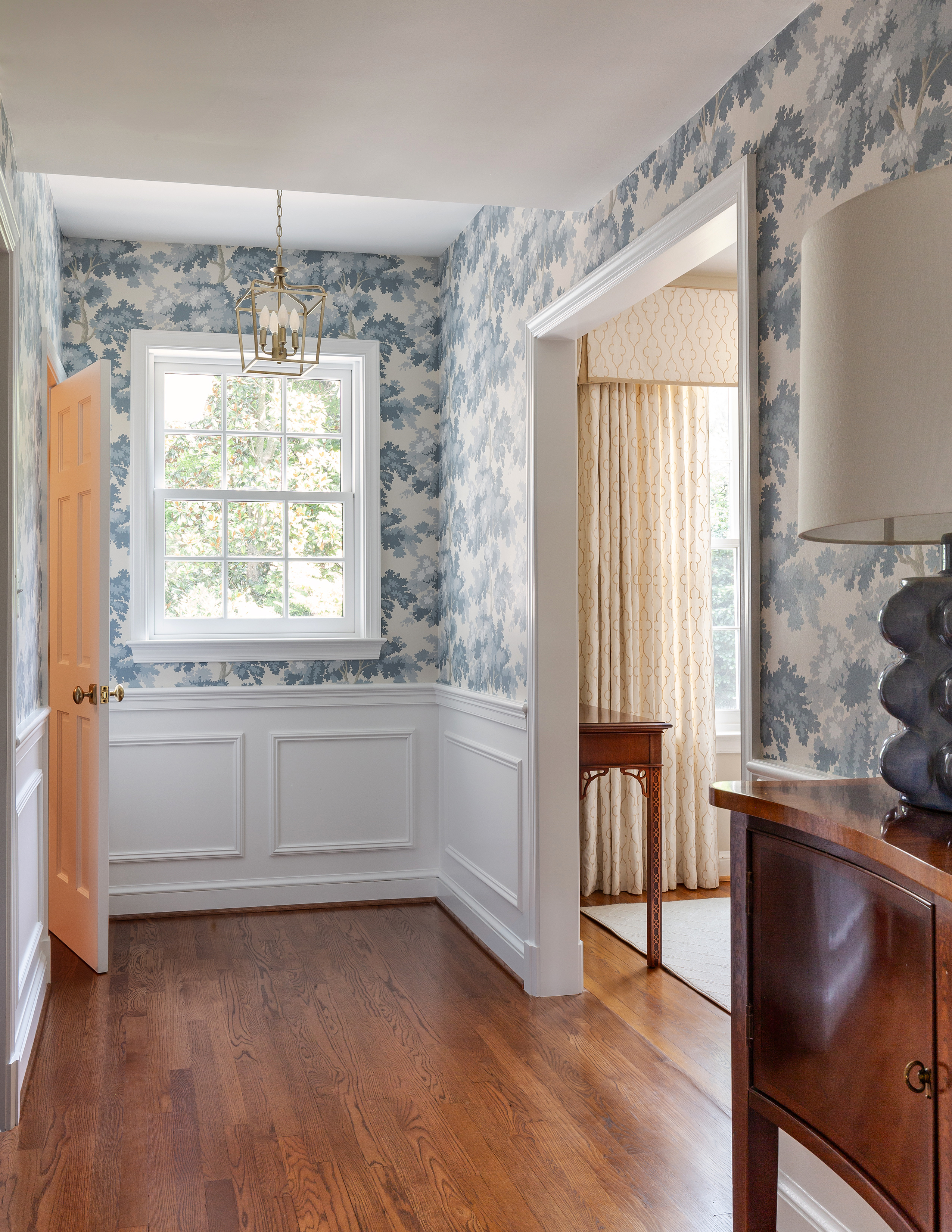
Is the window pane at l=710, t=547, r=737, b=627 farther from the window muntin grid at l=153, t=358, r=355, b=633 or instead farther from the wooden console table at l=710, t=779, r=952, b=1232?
the wooden console table at l=710, t=779, r=952, b=1232

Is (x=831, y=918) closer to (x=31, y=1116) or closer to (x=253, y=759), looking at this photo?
(x=31, y=1116)

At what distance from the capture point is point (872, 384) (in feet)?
3.62

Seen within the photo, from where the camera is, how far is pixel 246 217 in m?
4.27

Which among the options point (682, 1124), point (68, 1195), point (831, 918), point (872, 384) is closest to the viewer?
point (872, 384)

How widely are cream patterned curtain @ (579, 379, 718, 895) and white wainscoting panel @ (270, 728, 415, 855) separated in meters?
0.87

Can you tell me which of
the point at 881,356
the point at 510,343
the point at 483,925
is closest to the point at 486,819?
the point at 483,925

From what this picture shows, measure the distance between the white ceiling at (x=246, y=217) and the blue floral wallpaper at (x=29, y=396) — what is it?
0.81 feet

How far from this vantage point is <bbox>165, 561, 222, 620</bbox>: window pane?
4680 millimetres

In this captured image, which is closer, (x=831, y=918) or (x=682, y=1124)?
(x=831, y=918)

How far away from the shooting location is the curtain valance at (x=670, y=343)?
475 centimetres

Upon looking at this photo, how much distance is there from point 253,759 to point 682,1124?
2640mm

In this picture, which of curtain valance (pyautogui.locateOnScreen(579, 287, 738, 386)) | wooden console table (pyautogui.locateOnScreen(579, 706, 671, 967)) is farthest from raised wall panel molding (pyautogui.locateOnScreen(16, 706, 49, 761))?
curtain valance (pyautogui.locateOnScreen(579, 287, 738, 386))

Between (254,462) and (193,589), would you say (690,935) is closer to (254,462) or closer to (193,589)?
(193,589)

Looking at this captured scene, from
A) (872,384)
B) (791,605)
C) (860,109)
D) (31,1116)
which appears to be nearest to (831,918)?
(872,384)
